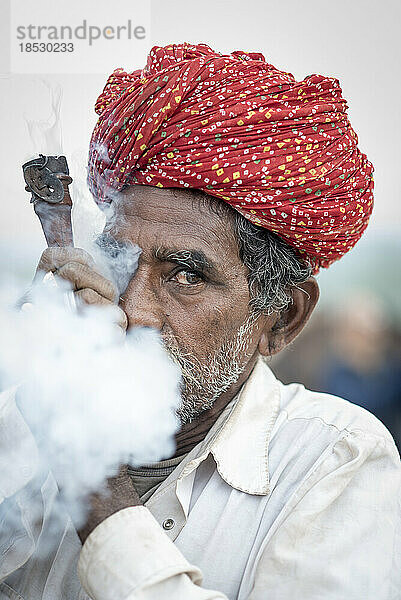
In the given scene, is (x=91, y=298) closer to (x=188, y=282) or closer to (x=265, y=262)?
(x=188, y=282)

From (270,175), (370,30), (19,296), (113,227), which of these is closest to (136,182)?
(113,227)

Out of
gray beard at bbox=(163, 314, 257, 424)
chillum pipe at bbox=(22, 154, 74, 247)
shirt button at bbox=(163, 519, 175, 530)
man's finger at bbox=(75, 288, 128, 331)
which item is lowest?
shirt button at bbox=(163, 519, 175, 530)

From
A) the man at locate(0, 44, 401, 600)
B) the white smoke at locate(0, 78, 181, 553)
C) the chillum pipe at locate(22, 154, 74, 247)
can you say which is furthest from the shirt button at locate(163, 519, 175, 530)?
the chillum pipe at locate(22, 154, 74, 247)

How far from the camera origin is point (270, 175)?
1682 mm

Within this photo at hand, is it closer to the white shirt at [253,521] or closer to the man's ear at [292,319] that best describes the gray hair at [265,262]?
the man's ear at [292,319]

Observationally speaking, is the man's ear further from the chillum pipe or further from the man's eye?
the chillum pipe

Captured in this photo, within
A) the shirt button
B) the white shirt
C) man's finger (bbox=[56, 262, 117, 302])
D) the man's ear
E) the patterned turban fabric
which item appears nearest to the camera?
the white shirt

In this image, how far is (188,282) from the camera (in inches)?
68.7

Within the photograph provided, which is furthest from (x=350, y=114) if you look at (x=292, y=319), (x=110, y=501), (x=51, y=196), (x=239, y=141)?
(x=110, y=501)

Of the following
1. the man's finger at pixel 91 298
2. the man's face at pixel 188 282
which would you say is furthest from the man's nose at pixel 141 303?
the man's finger at pixel 91 298

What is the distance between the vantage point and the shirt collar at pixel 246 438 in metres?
1.59

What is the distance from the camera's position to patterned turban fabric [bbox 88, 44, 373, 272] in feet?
5.50

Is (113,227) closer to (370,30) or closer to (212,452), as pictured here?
(212,452)

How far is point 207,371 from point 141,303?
0.84 feet
